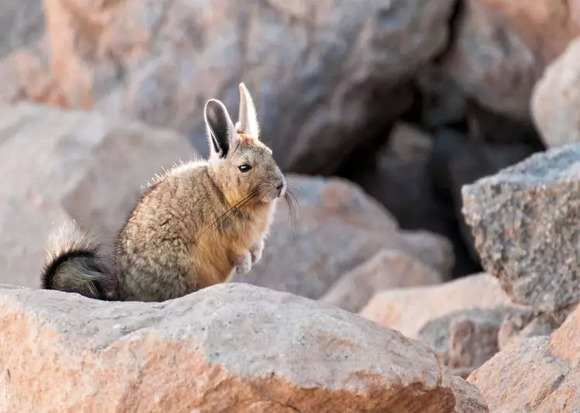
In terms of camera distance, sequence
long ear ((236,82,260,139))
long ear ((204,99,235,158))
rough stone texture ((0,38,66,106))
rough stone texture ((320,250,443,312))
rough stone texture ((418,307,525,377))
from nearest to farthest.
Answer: long ear ((204,99,235,158)), long ear ((236,82,260,139)), rough stone texture ((418,307,525,377)), rough stone texture ((320,250,443,312)), rough stone texture ((0,38,66,106))

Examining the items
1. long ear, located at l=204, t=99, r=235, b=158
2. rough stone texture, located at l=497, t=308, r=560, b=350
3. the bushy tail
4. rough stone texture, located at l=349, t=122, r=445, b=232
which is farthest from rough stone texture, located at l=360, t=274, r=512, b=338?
rough stone texture, located at l=349, t=122, r=445, b=232

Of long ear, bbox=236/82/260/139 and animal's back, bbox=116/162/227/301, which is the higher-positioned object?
long ear, bbox=236/82/260/139

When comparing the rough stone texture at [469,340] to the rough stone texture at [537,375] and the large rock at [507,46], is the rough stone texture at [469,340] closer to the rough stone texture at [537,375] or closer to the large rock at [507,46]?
the rough stone texture at [537,375]

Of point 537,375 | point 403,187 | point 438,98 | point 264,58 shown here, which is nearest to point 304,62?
point 264,58

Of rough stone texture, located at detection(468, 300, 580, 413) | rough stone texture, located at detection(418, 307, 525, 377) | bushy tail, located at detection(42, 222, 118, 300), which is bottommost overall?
rough stone texture, located at detection(418, 307, 525, 377)

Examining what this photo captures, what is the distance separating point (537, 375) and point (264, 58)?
7.44 metres

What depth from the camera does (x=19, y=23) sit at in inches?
580

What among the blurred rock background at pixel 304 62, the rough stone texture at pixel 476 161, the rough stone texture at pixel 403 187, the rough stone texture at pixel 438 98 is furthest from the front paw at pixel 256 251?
the rough stone texture at pixel 403 187

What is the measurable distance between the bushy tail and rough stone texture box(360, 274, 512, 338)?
2.82 metres

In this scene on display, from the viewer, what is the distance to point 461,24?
1242 cm

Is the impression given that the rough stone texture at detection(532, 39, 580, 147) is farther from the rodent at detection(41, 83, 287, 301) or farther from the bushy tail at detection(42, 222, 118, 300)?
the bushy tail at detection(42, 222, 118, 300)

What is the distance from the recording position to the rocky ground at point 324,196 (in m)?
4.15

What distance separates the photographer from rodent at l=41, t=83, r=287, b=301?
19.2 feet

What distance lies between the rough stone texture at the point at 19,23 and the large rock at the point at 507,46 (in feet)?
16.2
